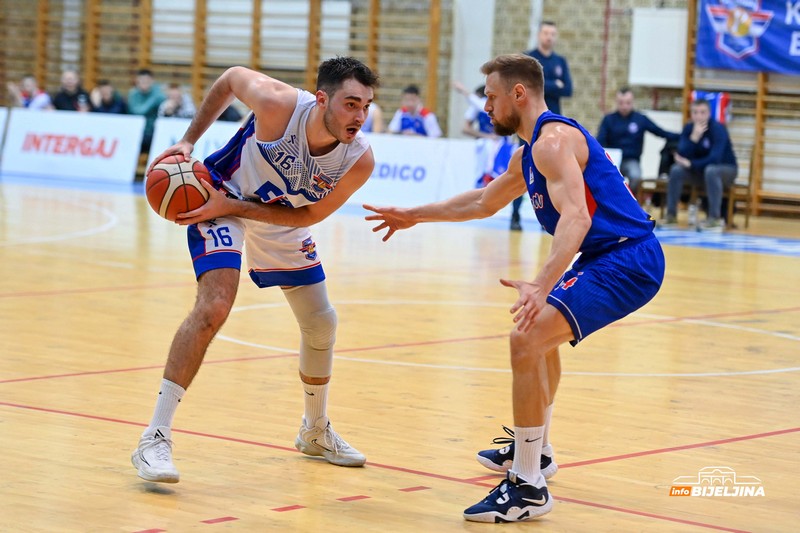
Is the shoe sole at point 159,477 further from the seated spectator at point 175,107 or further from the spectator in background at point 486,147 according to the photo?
the seated spectator at point 175,107

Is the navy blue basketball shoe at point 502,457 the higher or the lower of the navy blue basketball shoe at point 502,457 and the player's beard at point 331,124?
the lower

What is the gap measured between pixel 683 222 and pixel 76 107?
10.3m

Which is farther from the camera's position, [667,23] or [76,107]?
[76,107]

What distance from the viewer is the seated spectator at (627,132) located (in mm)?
16672

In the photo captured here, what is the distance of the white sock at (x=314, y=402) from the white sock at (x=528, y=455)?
3.35 ft

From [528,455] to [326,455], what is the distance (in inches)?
38.4

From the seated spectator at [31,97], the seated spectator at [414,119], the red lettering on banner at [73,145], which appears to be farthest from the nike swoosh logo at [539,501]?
the seated spectator at [31,97]

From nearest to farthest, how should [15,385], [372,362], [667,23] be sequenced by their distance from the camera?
[15,385] < [372,362] < [667,23]

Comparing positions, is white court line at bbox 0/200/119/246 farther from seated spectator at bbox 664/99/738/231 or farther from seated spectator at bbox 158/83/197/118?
seated spectator at bbox 664/99/738/231

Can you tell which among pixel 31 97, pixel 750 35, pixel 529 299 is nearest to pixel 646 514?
pixel 529 299

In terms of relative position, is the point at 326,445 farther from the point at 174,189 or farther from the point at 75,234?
the point at 75,234

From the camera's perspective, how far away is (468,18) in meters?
21.2

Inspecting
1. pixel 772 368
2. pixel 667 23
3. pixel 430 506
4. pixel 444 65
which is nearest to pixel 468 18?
pixel 444 65

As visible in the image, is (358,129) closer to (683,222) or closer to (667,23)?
(683,222)
